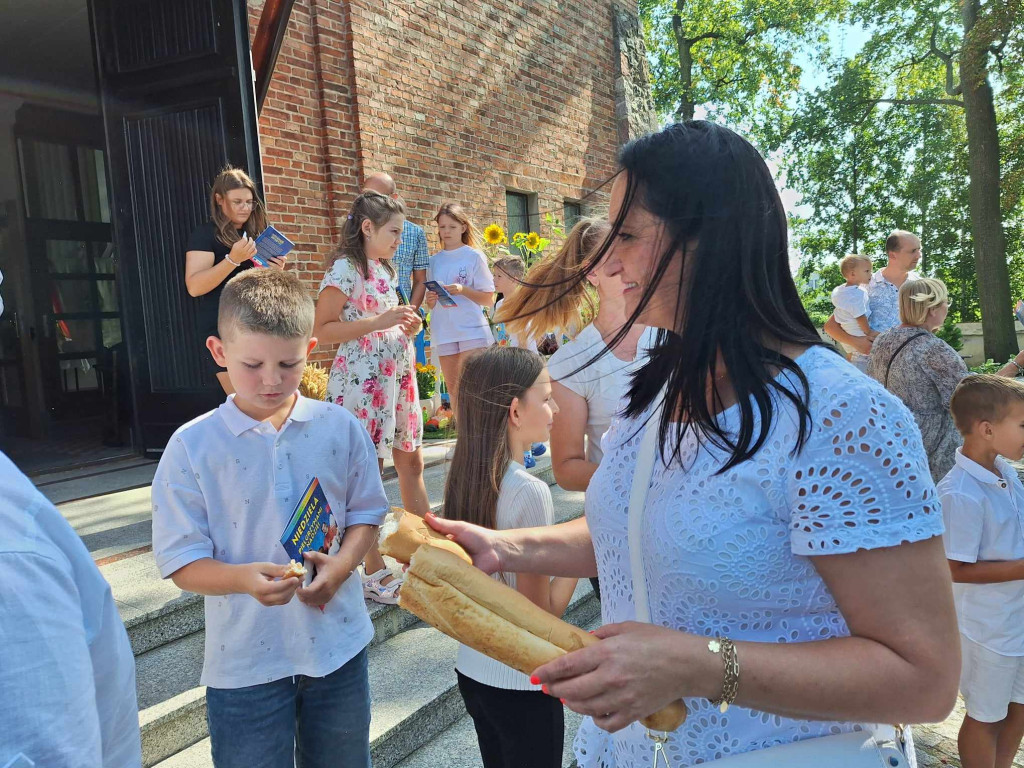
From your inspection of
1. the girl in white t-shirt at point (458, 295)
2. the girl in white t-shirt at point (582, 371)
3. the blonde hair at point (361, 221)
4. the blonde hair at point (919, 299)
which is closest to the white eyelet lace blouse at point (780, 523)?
the girl in white t-shirt at point (582, 371)

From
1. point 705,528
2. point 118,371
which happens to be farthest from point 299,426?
point 118,371

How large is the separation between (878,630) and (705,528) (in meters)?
0.27

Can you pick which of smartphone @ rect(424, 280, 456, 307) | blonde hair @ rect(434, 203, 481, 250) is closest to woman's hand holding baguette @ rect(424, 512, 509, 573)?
smartphone @ rect(424, 280, 456, 307)

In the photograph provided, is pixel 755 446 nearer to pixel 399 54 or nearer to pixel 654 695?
pixel 654 695

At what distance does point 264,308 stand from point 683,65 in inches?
1203

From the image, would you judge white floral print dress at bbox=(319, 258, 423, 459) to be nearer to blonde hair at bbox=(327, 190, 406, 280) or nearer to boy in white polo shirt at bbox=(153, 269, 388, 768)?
blonde hair at bbox=(327, 190, 406, 280)

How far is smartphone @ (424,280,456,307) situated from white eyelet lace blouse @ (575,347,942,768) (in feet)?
14.3

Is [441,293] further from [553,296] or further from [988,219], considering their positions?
[988,219]

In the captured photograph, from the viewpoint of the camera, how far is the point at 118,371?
7.52 m

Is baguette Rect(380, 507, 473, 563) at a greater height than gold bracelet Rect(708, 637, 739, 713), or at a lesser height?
Result: greater

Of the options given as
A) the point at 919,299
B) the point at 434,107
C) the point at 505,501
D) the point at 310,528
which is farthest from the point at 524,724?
the point at 434,107

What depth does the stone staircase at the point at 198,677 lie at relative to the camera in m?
2.78

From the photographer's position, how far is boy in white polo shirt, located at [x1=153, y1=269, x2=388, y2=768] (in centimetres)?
201

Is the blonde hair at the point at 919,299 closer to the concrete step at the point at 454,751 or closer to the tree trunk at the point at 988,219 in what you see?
the concrete step at the point at 454,751
